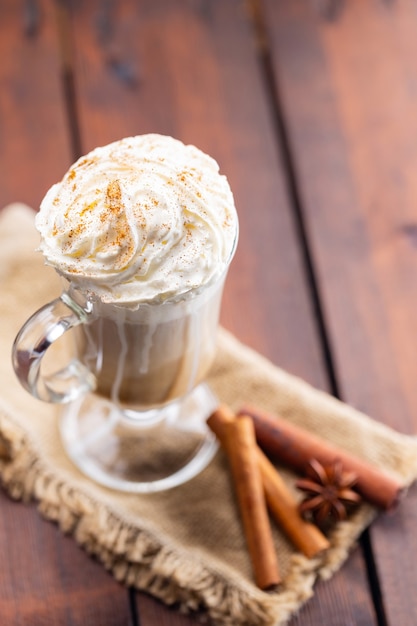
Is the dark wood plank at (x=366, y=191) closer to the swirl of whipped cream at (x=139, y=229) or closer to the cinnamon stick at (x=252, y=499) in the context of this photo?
the cinnamon stick at (x=252, y=499)

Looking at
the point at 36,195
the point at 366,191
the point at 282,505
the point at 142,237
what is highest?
the point at 142,237

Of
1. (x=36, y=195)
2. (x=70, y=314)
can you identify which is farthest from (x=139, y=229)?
(x=36, y=195)


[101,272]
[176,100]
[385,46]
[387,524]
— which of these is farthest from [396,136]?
[101,272]

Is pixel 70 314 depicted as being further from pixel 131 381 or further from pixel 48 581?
pixel 48 581

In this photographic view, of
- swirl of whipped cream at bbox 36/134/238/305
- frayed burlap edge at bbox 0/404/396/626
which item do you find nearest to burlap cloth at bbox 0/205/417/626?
frayed burlap edge at bbox 0/404/396/626

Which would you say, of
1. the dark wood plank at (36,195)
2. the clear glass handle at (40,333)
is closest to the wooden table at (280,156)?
the dark wood plank at (36,195)

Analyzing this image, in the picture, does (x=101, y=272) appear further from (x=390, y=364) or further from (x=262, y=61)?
(x=262, y=61)
